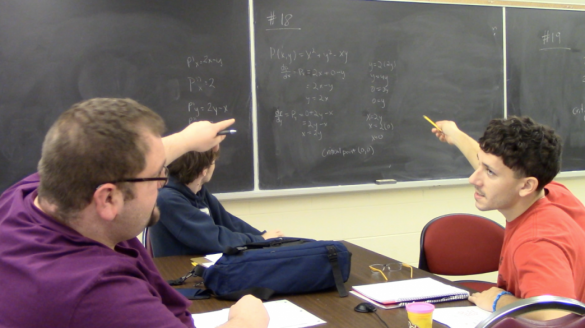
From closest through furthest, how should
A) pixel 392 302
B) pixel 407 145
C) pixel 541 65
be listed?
1. pixel 392 302
2. pixel 407 145
3. pixel 541 65

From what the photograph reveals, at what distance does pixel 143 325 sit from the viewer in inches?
37.5

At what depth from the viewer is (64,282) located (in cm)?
92

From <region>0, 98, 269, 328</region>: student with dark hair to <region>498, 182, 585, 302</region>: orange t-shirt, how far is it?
39.6 inches

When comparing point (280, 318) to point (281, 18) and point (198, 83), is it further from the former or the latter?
point (281, 18)

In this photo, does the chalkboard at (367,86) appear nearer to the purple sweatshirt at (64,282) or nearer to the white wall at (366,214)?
the white wall at (366,214)

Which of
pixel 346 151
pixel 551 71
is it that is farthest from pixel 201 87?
pixel 551 71

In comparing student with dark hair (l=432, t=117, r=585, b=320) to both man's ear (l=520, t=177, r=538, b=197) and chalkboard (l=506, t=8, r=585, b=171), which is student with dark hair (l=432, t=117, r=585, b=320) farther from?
chalkboard (l=506, t=8, r=585, b=171)

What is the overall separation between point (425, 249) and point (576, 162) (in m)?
2.31

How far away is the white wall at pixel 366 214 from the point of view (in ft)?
11.5

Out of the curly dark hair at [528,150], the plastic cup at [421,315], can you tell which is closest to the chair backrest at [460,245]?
the curly dark hair at [528,150]

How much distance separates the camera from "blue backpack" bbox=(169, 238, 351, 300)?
1.75 meters

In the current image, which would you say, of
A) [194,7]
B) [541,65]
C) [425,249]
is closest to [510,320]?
[425,249]

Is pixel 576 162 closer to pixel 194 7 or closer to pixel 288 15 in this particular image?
pixel 288 15

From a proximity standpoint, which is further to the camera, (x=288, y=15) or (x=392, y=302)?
(x=288, y=15)
